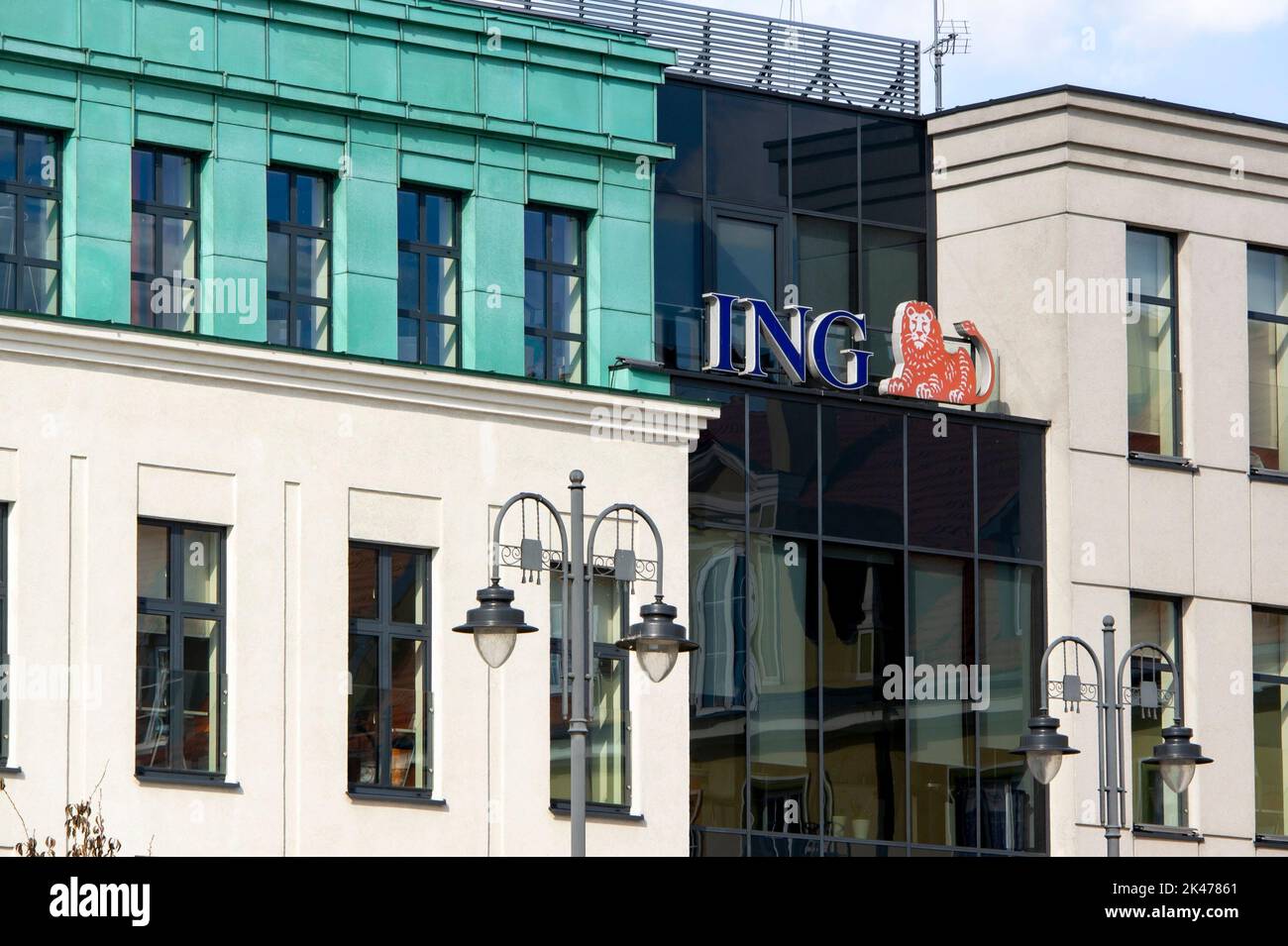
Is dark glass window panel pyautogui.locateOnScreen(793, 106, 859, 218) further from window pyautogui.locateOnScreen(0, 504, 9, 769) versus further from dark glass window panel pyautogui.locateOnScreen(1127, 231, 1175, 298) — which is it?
window pyautogui.locateOnScreen(0, 504, 9, 769)

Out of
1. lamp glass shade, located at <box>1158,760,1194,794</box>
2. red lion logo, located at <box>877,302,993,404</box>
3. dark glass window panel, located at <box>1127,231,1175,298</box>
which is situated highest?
dark glass window panel, located at <box>1127,231,1175,298</box>

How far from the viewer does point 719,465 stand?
115ft

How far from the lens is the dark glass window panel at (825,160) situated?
38.0 meters

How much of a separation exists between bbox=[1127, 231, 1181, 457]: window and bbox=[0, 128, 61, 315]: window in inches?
648

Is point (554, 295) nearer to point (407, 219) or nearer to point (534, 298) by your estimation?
point (534, 298)

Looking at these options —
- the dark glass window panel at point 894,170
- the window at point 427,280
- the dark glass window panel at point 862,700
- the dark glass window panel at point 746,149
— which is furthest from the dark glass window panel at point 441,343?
the dark glass window panel at point 894,170

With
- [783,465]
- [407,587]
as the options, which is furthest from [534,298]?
[407,587]

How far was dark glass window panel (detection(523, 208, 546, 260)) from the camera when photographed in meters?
34.1

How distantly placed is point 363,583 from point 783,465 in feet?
22.2

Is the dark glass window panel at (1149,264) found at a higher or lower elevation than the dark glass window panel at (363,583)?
higher

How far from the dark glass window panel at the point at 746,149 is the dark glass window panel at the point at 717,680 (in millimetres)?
5292

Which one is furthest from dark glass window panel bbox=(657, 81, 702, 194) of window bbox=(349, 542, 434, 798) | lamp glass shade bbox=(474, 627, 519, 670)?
lamp glass shade bbox=(474, 627, 519, 670)

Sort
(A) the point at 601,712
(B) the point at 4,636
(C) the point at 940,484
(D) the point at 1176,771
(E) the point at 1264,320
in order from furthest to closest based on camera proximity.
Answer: (E) the point at 1264,320 → (C) the point at 940,484 → (A) the point at 601,712 → (D) the point at 1176,771 → (B) the point at 4,636

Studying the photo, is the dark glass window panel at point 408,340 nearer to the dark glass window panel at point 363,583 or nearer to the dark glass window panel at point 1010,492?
the dark glass window panel at point 363,583
